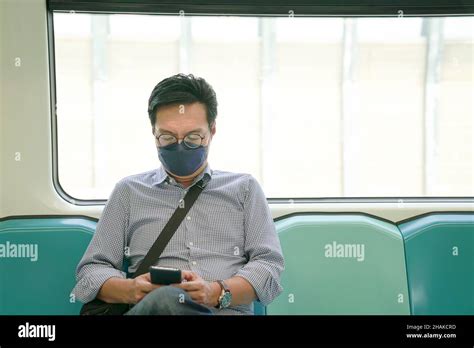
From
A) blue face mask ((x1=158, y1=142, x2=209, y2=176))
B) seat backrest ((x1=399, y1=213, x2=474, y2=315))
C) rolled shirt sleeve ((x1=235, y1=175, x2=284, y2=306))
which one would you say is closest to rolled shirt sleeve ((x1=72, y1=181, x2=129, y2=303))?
blue face mask ((x1=158, y1=142, x2=209, y2=176))

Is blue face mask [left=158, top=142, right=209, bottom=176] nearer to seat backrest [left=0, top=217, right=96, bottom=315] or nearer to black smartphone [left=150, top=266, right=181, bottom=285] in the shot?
black smartphone [left=150, top=266, right=181, bottom=285]

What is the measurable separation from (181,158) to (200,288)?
510mm

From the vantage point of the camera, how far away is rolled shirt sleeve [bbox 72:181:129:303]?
198 cm

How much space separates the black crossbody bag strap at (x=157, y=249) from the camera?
1.97 m

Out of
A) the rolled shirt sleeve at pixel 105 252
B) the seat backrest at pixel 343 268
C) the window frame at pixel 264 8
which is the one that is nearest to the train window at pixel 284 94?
the window frame at pixel 264 8

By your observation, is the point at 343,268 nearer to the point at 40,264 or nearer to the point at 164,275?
the point at 164,275

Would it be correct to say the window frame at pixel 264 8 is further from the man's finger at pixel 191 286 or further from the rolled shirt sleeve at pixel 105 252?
the man's finger at pixel 191 286

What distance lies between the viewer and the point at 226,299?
76.2 inches

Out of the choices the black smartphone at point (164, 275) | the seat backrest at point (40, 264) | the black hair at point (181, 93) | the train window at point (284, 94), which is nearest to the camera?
the black smartphone at point (164, 275)
